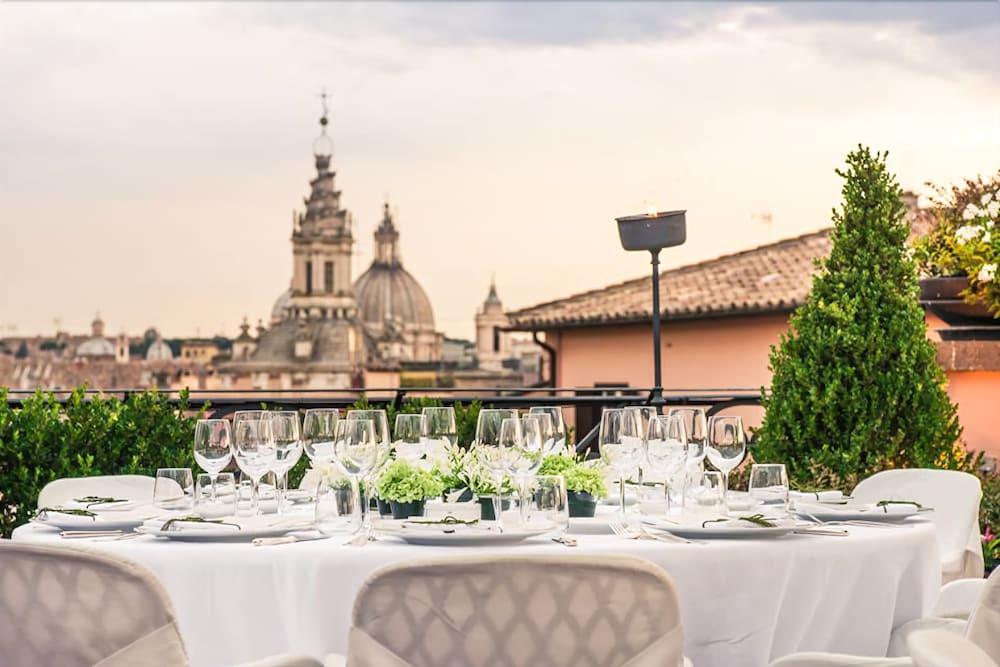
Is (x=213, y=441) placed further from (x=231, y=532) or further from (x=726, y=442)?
(x=726, y=442)

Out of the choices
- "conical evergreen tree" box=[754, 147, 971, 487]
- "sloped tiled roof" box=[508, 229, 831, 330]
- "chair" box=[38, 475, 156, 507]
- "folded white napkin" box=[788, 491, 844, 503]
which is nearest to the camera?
"folded white napkin" box=[788, 491, 844, 503]

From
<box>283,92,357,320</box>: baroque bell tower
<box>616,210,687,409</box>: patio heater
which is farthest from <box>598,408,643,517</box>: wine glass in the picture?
<box>283,92,357,320</box>: baroque bell tower

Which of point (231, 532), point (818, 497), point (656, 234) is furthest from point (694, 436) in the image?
point (656, 234)

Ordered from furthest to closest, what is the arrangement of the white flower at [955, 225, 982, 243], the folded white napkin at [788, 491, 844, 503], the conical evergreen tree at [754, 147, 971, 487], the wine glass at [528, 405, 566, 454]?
the white flower at [955, 225, 982, 243] → the conical evergreen tree at [754, 147, 971, 487] → the folded white napkin at [788, 491, 844, 503] → the wine glass at [528, 405, 566, 454]

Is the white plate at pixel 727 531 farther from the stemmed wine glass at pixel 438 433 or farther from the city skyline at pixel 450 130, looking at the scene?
the city skyline at pixel 450 130

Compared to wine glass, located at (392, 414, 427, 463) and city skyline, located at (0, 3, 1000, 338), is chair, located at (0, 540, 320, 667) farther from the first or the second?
city skyline, located at (0, 3, 1000, 338)

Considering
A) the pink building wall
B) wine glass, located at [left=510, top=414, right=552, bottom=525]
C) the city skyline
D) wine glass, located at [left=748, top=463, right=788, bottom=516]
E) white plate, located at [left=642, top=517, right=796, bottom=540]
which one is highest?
the city skyline

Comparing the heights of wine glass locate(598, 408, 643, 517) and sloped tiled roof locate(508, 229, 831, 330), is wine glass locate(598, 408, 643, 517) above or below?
below

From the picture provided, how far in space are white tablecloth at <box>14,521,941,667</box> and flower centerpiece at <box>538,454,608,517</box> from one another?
0.26m

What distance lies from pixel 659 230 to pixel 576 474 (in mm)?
4391

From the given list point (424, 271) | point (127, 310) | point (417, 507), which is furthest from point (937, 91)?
point (424, 271)

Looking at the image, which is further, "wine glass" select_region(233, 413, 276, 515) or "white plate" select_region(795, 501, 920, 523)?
"white plate" select_region(795, 501, 920, 523)

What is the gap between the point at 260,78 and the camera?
51.2 metres

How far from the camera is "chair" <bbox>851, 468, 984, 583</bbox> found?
3592mm
